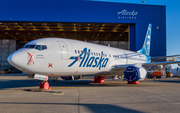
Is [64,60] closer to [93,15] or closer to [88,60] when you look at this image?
[88,60]

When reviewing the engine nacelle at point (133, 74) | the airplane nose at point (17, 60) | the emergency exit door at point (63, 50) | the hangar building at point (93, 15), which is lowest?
the engine nacelle at point (133, 74)

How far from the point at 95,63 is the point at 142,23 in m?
21.8

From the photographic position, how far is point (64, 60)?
1187 cm

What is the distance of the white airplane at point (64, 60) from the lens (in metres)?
10.4

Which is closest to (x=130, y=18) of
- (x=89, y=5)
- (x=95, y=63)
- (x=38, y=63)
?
(x=89, y=5)

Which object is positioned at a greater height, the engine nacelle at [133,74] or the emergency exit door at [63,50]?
the emergency exit door at [63,50]

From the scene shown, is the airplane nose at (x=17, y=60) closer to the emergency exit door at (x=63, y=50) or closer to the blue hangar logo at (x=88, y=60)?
the emergency exit door at (x=63, y=50)

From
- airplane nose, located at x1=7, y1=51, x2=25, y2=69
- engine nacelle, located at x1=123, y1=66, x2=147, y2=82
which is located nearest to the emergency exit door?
airplane nose, located at x1=7, y1=51, x2=25, y2=69

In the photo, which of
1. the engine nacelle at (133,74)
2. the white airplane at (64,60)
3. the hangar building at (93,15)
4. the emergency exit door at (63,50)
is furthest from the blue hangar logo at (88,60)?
the hangar building at (93,15)

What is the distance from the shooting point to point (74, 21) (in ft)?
103

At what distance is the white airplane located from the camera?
410 inches

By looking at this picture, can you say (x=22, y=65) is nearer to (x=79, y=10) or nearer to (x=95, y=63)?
(x=95, y=63)

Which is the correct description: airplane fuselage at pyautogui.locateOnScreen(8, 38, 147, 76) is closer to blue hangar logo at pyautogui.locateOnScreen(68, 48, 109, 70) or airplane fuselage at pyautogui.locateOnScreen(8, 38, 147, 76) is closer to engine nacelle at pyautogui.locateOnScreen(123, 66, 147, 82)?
blue hangar logo at pyautogui.locateOnScreen(68, 48, 109, 70)

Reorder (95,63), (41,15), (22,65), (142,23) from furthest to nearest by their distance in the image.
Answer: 1. (142,23)
2. (41,15)
3. (95,63)
4. (22,65)
